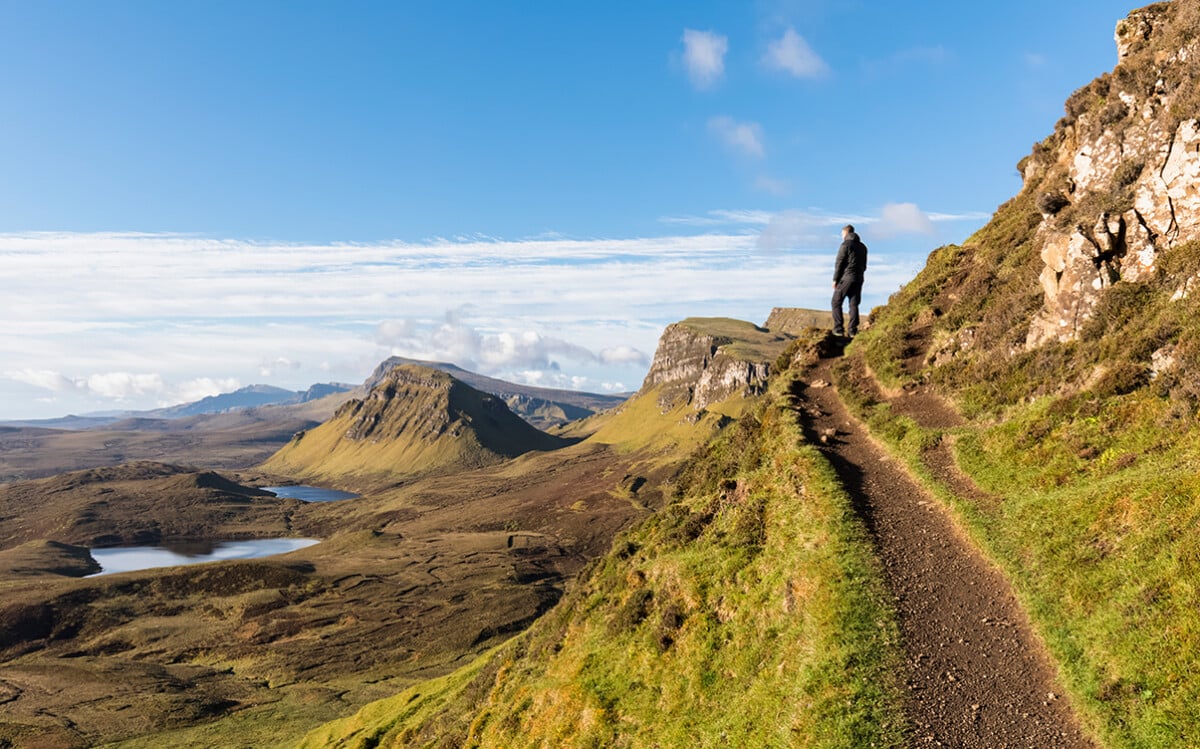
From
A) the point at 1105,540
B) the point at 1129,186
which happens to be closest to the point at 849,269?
the point at 1129,186

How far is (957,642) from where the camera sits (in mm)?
19078

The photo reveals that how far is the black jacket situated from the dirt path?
796 inches

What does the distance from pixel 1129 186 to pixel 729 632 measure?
29.6 m

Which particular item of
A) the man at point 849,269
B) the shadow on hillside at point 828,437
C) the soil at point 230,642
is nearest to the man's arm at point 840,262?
the man at point 849,269

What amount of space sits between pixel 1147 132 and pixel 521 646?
50.8m

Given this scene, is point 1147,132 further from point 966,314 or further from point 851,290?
point 851,290

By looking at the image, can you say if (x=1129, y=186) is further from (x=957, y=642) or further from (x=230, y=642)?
(x=230, y=642)

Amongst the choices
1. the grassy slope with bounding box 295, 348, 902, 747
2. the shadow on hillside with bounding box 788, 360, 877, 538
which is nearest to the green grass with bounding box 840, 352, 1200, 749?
the shadow on hillside with bounding box 788, 360, 877, 538

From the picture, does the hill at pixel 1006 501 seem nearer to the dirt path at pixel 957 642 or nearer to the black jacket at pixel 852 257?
the dirt path at pixel 957 642

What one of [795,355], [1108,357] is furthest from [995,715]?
[795,355]

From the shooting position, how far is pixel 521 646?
49.8 meters

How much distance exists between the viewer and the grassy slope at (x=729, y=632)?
19.9m

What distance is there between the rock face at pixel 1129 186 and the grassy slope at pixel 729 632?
599 inches

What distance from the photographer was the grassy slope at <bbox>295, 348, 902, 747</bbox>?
1988 cm
